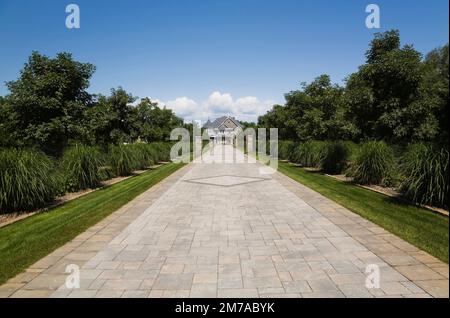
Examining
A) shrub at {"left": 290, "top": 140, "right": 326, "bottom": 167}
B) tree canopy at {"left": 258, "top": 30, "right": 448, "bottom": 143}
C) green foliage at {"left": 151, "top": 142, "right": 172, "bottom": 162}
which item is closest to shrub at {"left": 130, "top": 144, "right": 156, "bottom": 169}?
green foliage at {"left": 151, "top": 142, "right": 172, "bottom": 162}

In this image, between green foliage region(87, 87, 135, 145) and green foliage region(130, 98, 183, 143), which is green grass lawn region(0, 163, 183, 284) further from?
green foliage region(130, 98, 183, 143)

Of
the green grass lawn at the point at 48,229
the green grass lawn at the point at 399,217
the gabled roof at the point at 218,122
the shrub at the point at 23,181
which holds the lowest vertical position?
the green grass lawn at the point at 48,229

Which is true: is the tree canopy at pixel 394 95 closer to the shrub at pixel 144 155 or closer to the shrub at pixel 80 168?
the shrub at pixel 80 168

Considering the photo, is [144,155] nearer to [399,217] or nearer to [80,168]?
[80,168]

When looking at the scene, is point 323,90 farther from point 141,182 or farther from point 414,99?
point 141,182

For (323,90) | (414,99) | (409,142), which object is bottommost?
(409,142)

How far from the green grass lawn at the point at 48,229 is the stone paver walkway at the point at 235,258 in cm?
23

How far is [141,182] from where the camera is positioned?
1330cm

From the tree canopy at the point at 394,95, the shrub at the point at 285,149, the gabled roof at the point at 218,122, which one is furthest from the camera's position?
the gabled roof at the point at 218,122

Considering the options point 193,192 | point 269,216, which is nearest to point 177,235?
point 269,216

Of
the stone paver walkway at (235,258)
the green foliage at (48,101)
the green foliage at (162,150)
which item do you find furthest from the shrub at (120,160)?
the stone paver walkway at (235,258)

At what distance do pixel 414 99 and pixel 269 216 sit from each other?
7.02m

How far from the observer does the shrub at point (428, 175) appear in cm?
761
